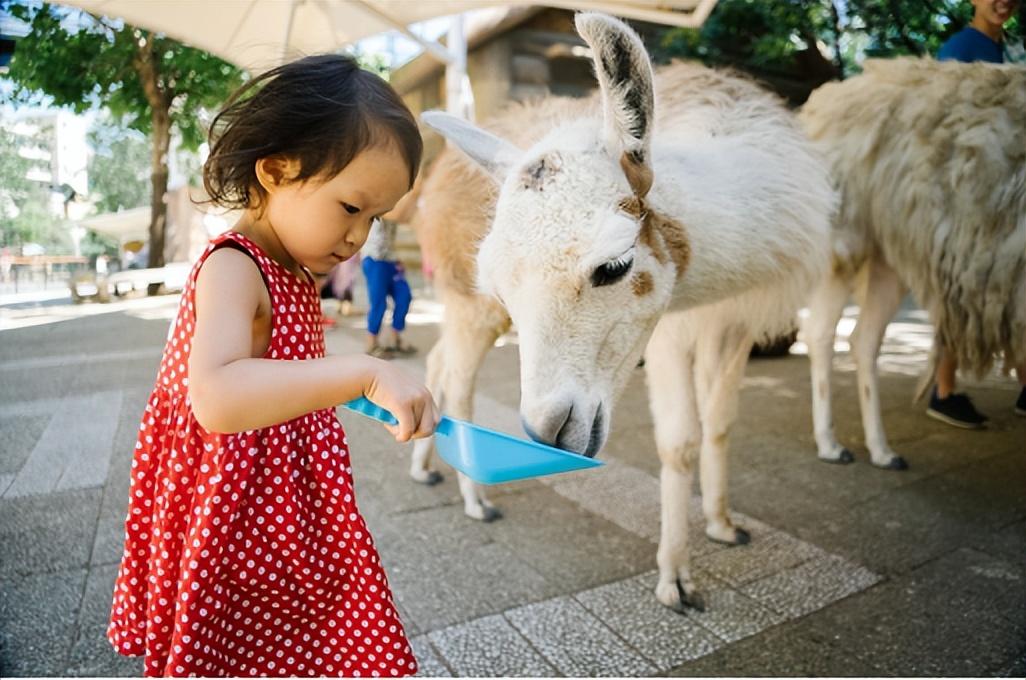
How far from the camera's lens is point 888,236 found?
3.22 m

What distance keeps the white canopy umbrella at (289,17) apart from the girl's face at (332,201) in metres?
0.91

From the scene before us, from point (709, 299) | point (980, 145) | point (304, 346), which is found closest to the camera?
point (304, 346)

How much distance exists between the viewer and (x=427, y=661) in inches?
77.4

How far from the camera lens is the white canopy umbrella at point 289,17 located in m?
2.10

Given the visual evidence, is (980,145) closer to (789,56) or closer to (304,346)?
(789,56)

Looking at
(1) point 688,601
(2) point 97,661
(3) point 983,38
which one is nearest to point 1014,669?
(1) point 688,601

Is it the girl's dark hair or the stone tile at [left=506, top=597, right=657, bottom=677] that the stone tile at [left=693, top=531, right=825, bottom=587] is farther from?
the girl's dark hair

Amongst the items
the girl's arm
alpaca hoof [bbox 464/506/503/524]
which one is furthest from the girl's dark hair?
alpaca hoof [bbox 464/506/503/524]

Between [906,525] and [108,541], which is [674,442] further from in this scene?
[108,541]

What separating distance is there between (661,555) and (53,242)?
2027mm

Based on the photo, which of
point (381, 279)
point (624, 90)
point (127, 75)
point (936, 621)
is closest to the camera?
point (624, 90)

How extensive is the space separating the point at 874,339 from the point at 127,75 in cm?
378

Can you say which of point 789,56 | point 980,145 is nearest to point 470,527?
point 980,145

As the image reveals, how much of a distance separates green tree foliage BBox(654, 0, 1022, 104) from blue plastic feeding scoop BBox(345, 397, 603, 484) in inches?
96.2
